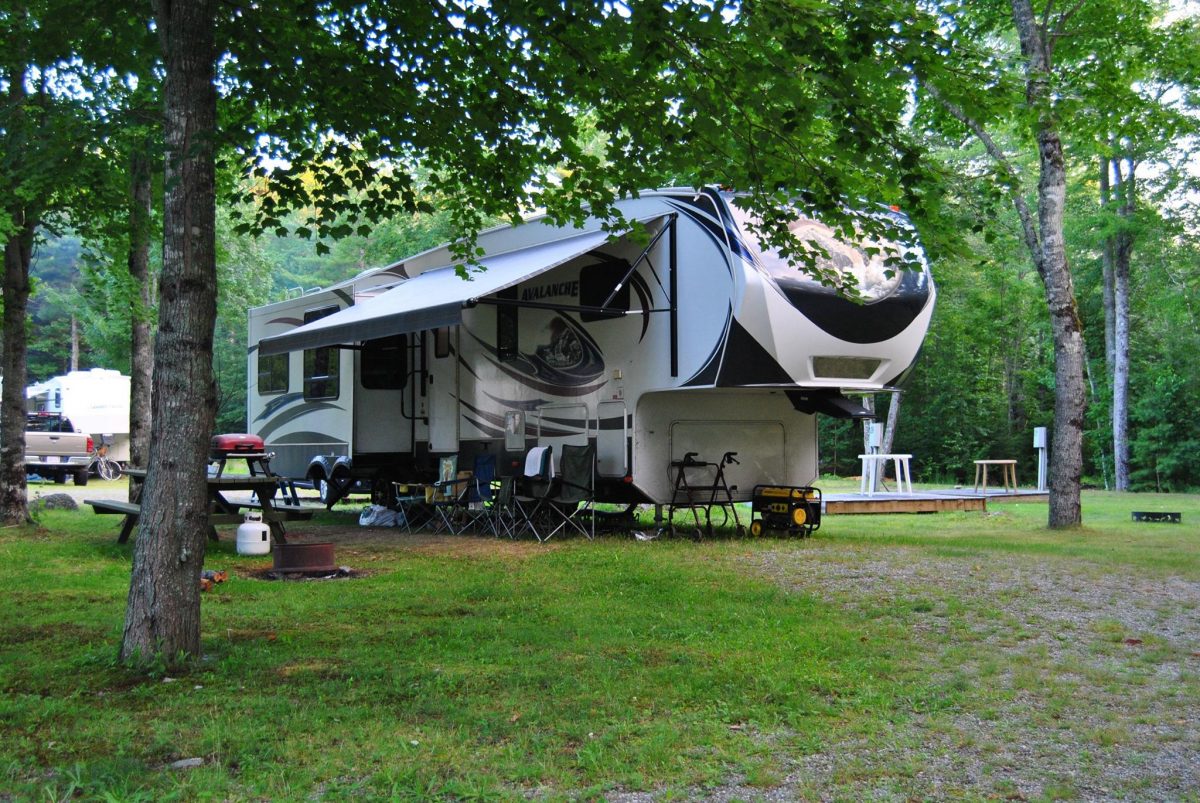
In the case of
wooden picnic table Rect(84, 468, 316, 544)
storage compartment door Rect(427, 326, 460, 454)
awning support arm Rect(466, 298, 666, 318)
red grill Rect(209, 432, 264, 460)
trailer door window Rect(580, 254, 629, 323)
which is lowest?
wooden picnic table Rect(84, 468, 316, 544)

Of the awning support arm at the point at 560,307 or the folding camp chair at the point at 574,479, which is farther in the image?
the folding camp chair at the point at 574,479

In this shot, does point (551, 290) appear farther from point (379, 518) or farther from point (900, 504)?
point (900, 504)

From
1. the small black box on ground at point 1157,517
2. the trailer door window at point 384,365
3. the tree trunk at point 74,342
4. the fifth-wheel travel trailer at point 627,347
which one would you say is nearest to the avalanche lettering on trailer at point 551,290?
the fifth-wheel travel trailer at point 627,347

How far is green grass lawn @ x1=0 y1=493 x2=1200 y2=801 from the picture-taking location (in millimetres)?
3510

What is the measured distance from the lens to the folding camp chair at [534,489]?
35.7 feet

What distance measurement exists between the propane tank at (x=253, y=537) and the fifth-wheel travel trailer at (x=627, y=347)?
7.45 ft

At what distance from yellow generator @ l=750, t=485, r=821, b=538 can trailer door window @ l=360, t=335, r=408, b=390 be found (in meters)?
4.77

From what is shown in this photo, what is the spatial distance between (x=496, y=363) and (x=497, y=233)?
1694 mm

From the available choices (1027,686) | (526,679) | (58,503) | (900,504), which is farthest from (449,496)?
(1027,686)

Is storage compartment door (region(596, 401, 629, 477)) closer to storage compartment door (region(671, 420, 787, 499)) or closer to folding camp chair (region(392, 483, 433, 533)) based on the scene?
storage compartment door (region(671, 420, 787, 499))

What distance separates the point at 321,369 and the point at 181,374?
374 inches

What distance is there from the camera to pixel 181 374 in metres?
4.96

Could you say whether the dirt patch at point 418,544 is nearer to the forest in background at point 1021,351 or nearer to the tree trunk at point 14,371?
the tree trunk at point 14,371

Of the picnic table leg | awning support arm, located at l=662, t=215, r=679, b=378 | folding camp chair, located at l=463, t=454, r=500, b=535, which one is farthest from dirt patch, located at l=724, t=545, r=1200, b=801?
the picnic table leg
